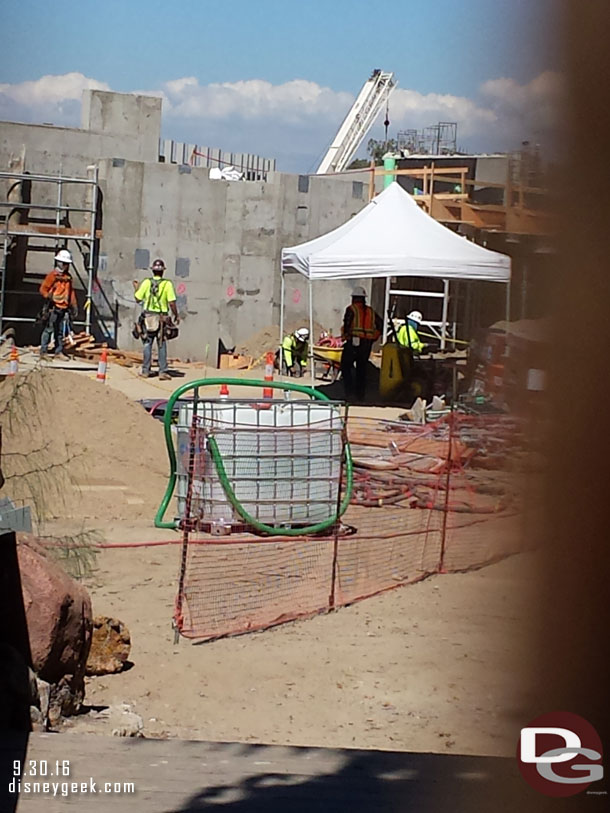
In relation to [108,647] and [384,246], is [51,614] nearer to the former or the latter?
[108,647]

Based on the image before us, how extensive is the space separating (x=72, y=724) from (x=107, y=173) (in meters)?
13.6

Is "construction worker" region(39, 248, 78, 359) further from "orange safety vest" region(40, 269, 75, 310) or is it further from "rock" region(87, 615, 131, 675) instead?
"rock" region(87, 615, 131, 675)

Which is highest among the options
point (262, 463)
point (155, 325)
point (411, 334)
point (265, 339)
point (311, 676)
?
point (411, 334)

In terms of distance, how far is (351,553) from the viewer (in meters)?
6.62

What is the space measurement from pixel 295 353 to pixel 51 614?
1178 centimetres

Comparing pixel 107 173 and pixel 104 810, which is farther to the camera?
pixel 107 173

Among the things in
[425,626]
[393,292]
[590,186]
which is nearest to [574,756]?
[590,186]

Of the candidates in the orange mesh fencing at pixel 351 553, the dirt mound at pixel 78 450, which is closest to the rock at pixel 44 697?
the orange mesh fencing at pixel 351 553

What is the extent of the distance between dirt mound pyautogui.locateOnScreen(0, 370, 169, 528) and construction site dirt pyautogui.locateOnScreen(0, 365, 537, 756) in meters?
0.04

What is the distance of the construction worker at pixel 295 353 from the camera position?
15.2 metres

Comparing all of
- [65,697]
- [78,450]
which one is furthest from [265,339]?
[65,697]

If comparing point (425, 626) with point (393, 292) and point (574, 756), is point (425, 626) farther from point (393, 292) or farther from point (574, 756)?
point (393, 292)

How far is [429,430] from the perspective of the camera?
9.68 metres

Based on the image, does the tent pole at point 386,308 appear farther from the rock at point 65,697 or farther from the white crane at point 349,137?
the rock at point 65,697
